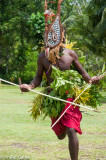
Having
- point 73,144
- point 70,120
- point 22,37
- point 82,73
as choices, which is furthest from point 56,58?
point 22,37

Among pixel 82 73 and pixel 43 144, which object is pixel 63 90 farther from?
pixel 43 144

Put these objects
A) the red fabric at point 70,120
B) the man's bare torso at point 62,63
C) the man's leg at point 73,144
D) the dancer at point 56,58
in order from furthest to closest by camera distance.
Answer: the man's bare torso at point 62,63 → the dancer at point 56,58 → the red fabric at point 70,120 → the man's leg at point 73,144

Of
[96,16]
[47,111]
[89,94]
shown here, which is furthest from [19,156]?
[96,16]

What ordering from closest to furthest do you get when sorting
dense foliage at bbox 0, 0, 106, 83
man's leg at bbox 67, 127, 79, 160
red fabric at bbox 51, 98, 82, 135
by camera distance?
man's leg at bbox 67, 127, 79, 160
red fabric at bbox 51, 98, 82, 135
dense foliage at bbox 0, 0, 106, 83

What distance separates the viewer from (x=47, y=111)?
4.74m

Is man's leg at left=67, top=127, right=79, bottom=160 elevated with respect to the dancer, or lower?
lower

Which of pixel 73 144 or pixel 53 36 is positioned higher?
pixel 53 36

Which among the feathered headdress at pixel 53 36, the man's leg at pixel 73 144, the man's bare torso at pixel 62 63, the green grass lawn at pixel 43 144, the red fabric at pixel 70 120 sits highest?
the feathered headdress at pixel 53 36

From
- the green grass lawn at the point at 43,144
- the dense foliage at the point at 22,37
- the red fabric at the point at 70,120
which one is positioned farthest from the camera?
the dense foliage at the point at 22,37

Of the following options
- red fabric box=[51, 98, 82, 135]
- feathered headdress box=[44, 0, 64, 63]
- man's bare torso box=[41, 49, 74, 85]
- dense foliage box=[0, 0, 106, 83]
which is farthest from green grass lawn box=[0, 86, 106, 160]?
dense foliage box=[0, 0, 106, 83]

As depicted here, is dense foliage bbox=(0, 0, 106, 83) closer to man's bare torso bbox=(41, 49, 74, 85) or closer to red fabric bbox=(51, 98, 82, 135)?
man's bare torso bbox=(41, 49, 74, 85)

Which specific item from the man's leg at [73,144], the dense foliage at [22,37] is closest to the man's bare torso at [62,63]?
the man's leg at [73,144]

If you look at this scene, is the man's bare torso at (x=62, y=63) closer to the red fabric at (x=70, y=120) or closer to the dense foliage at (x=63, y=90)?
the dense foliage at (x=63, y=90)

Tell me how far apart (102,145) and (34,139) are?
1.46m
